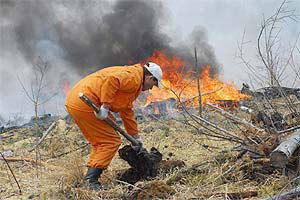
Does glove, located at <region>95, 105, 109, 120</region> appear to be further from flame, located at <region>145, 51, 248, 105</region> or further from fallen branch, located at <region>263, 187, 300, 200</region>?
flame, located at <region>145, 51, 248, 105</region>

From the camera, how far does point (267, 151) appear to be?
368 cm

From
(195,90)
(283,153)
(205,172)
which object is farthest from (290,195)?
(195,90)

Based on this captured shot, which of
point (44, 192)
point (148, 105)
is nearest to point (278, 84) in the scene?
point (44, 192)

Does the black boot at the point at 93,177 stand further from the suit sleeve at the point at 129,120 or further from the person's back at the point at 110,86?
the suit sleeve at the point at 129,120

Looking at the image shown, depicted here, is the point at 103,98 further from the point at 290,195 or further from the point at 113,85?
the point at 290,195

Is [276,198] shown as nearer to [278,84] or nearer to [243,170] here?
[243,170]

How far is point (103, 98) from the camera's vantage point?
3.68 m

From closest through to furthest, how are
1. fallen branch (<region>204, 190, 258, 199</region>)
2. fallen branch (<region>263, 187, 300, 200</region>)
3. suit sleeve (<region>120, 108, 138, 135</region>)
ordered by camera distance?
fallen branch (<region>263, 187, 300, 200</region>), fallen branch (<region>204, 190, 258, 199</region>), suit sleeve (<region>120, 108, 138, 135</region>)

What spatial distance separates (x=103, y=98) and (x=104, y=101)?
39 mm

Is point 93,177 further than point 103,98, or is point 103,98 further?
point 93,177

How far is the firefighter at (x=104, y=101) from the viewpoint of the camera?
3.72 meters

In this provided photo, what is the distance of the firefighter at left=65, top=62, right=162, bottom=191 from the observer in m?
3.72

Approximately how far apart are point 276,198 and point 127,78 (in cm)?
217

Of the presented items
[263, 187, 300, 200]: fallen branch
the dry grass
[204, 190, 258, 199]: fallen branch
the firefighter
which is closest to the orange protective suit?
the firefighter
